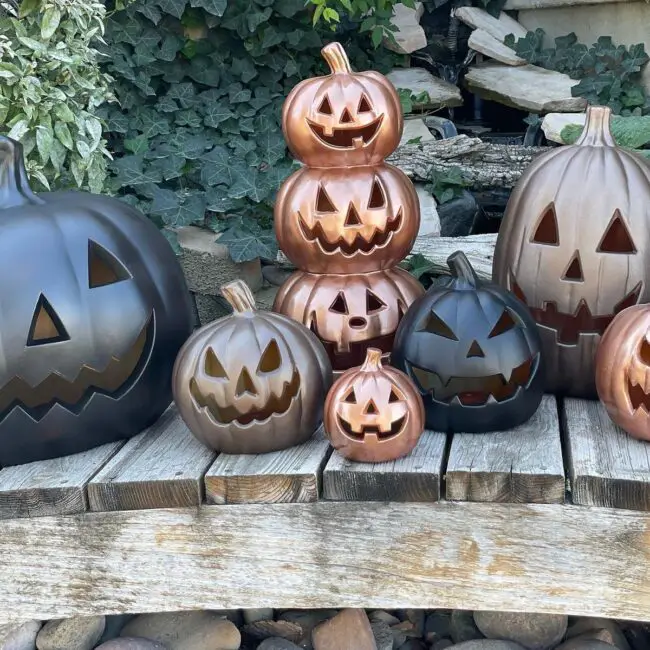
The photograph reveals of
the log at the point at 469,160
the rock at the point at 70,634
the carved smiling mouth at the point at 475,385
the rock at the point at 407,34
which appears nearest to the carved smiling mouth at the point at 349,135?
the carved smiling mouth at the point at 475,385

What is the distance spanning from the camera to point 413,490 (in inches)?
81.2

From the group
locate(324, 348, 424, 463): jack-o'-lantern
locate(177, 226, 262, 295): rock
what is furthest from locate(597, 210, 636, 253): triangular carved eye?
locate(177, 226, 262, 295): rock

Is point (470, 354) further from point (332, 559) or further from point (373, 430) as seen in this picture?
point (332, 559)

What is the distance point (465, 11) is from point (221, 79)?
176cm

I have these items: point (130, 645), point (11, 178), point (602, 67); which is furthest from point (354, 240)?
point (602, 67)

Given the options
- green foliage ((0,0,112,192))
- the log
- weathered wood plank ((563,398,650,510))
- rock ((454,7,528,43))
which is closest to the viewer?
weathered wood plank ((563,398,650,510))

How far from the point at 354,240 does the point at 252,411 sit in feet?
2.03

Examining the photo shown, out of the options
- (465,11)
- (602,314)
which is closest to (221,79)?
(465,11)

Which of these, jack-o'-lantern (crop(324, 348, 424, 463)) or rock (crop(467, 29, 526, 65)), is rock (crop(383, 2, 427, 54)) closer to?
rock (crop(467, 29, 526, 65))

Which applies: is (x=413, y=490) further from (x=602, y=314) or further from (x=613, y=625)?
(x=613, y=625)

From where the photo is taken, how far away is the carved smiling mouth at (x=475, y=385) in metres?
2.14

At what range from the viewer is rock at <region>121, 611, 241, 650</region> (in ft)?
8.18

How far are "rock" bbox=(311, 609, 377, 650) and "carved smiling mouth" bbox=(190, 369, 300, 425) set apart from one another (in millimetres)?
738

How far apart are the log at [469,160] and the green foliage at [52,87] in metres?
1.51
